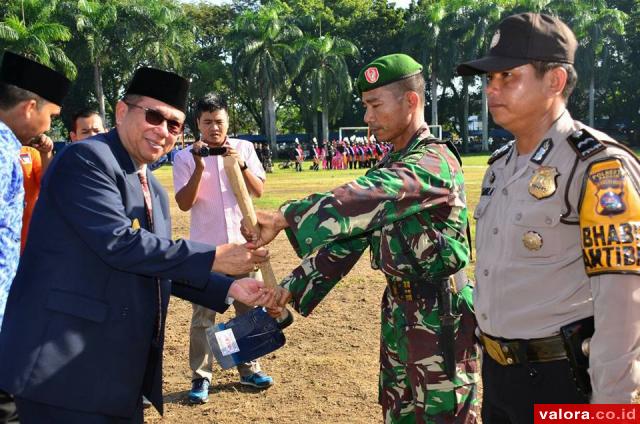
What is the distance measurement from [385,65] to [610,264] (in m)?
1.63

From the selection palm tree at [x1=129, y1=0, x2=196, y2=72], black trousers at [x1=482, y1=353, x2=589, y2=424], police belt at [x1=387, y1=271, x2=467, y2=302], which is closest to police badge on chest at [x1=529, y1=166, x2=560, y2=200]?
black trousers at [x1=482, y1=353, x2=589, y2=424]

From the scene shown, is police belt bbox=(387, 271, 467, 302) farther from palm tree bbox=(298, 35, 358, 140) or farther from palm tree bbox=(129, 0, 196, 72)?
palm tree bbox=(298, 35, 358, 140)

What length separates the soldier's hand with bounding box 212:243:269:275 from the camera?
3.16 metres

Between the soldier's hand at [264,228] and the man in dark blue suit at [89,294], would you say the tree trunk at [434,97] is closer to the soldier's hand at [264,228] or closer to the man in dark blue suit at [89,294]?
the soldier's hand at [264,228]

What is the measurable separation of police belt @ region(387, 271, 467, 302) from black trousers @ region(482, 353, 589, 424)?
0.49 m

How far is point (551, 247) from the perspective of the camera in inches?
98.6

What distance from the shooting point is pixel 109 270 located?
2.88 metres

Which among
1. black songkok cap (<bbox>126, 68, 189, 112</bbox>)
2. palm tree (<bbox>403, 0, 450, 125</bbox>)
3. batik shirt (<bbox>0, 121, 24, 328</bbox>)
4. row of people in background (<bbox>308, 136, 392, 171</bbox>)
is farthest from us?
palm tree (<bbox>403, 0, 450, 125</bbox>)

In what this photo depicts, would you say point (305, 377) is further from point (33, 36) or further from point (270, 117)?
point (270, 117)

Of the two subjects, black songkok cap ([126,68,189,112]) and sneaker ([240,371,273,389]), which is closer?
black songkok cap ([126,68,189,112])

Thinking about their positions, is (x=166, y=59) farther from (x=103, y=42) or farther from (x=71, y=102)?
(x=71, y=102)

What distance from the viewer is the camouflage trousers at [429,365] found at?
3184mm

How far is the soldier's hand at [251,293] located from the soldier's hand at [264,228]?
14.3 inches

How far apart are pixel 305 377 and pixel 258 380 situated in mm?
444
